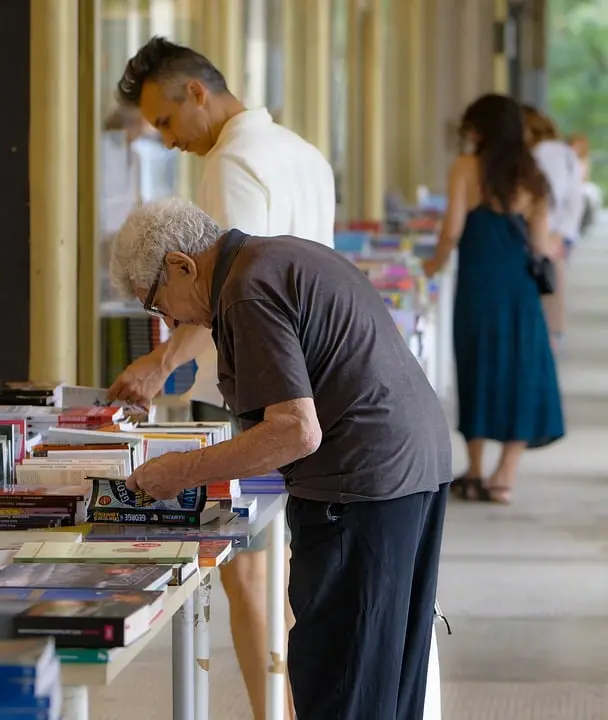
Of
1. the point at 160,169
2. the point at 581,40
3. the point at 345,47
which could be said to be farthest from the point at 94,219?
the point at 581,40

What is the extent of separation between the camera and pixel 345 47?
38.3 ft

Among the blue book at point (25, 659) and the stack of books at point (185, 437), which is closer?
the blue book at point (25, 659)

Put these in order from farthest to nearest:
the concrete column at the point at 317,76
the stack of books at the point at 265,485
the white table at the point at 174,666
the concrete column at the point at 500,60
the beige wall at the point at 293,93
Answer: the concrete column at the point at 500,60, the concrete column at the point at 317,76, the beige wall at the point at 293,93, the stack of books at the point at 265,485, the white table at the point at 174,666

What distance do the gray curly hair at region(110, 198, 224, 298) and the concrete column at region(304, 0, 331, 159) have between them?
7.43 m

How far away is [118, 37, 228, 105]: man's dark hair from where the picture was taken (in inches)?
133

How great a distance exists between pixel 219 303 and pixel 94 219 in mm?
1985

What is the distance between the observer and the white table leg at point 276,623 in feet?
10.4

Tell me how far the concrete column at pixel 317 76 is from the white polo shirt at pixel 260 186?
638 cm

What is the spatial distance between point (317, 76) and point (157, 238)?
25.3 ft

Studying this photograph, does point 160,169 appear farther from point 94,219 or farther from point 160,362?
point 160,362

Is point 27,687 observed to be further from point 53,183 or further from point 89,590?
point 53,183

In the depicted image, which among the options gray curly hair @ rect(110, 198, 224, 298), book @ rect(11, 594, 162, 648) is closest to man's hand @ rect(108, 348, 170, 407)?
gray curly hair @ rect(110, 198, 224, 298)

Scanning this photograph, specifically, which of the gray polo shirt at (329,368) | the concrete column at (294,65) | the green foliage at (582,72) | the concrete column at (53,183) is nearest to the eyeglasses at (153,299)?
the gray polo shirt at (329,368)

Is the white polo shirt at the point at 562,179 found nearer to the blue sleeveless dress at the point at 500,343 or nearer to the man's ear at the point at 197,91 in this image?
the blue sleeveless dress at the point at 500,343
